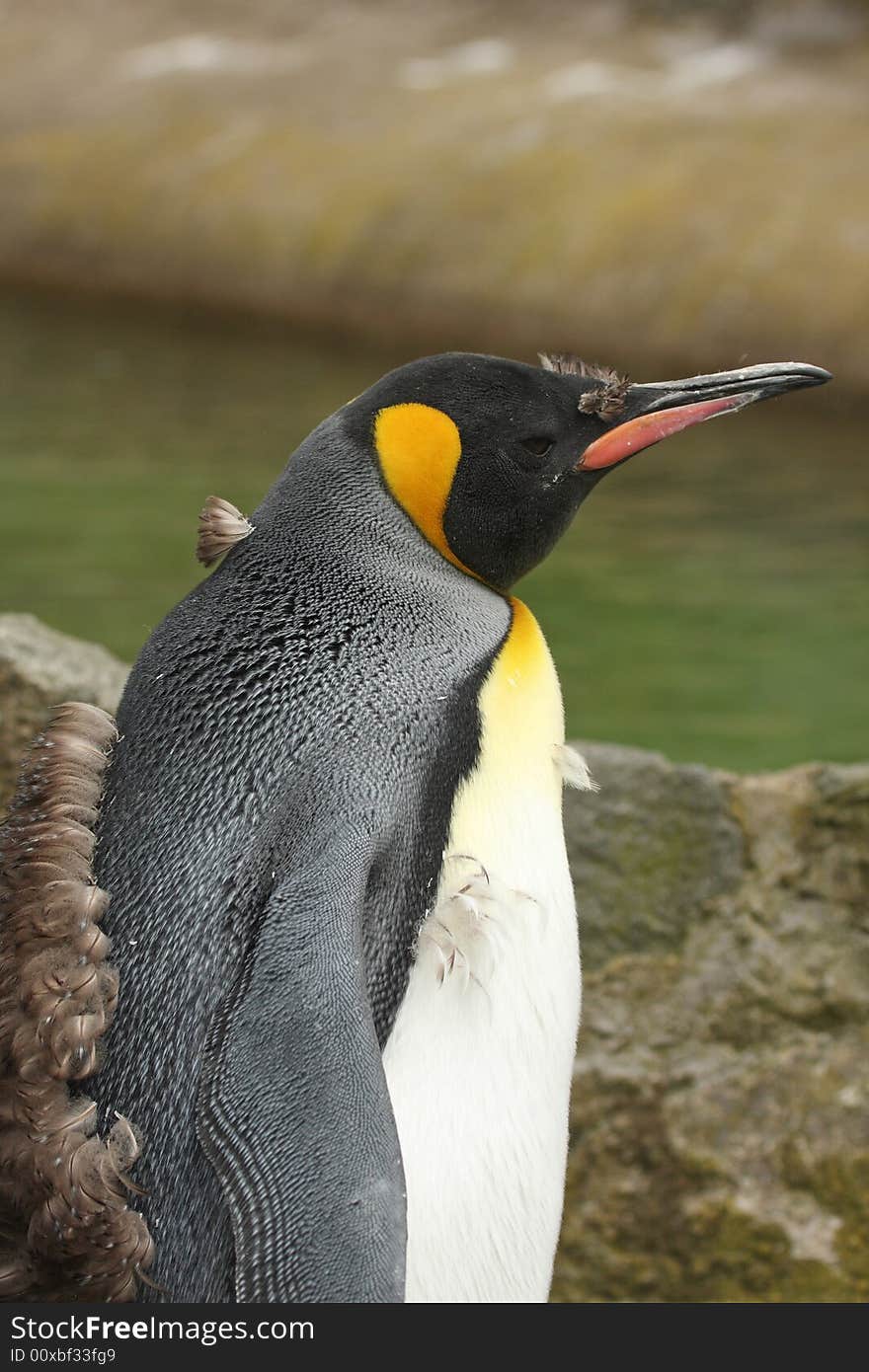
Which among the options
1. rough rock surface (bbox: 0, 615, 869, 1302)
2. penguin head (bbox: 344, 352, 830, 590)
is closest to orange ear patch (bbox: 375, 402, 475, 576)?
penguin head (bbox: 344, 352, 830, 590)

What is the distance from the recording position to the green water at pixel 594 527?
339cm

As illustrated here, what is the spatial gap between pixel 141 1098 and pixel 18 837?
0.20 meters

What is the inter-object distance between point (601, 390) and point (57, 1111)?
0.67 m

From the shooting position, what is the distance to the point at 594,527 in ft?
15.4

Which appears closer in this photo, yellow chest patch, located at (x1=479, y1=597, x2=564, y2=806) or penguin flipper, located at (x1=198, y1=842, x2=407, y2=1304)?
penguin flipper, located at (x1=198, y1=842, x2=407, y2=1304)

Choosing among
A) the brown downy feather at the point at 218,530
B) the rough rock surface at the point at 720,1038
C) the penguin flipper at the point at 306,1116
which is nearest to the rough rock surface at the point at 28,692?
the rough rock surface at the point at 720,1038

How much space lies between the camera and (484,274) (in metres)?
6.30

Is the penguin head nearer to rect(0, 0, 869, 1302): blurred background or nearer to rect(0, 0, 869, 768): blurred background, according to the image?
rect(0, 0, 869, 1302): blurred background

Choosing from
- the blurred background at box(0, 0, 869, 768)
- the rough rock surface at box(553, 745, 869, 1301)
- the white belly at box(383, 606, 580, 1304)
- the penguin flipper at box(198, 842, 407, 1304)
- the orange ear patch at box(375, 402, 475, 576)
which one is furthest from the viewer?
the blurred background at box(0, 0, 869, 768)

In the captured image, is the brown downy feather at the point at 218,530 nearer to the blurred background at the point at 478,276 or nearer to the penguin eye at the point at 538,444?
the penguin eye at the point at 538,444

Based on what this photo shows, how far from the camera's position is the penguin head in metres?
1.22

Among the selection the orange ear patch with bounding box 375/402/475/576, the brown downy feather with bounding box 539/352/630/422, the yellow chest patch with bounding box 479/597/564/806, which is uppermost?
the brown downy feather with bounding box 539/352/630/422

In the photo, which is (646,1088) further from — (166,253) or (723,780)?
(166,253)

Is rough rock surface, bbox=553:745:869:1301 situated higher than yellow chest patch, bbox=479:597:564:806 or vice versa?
yellow chest patch, bbox=479:597:564:806
